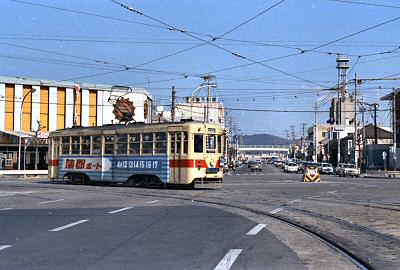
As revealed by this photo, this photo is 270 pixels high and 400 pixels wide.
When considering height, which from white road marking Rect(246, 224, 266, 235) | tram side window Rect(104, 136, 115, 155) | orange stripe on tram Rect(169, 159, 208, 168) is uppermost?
tram side window Rect(104, 136, 115, 155)

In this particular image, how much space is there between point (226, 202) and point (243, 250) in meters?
10.4

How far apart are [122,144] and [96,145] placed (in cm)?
209

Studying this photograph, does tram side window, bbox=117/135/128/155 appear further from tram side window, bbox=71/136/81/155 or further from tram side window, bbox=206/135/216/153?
tram side window, bbox=206/135/216/153

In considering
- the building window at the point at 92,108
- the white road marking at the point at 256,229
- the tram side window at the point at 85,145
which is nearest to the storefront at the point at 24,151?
the building window at the point at 92,108

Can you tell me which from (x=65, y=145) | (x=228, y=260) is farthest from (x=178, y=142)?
(x=228, y=260)

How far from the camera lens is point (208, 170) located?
27297mm

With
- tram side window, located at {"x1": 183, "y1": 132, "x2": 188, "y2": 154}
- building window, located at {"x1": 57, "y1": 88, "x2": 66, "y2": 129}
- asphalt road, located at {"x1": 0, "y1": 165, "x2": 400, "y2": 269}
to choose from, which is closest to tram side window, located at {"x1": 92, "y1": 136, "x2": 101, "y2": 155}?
tram side window, located at {"x1": 183, "y1": 132, "x2": 188, "y2": 154}

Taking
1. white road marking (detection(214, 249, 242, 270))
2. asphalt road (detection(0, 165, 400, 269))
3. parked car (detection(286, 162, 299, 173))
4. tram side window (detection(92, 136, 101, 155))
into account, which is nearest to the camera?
white road marking (detection(214, 249, 242, 270))

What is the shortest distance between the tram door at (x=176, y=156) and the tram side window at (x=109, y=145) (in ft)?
14.3

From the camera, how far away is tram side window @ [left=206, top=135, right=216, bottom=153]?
27547 millimetres

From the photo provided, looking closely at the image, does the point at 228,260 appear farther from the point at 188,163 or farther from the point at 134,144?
the point at 134,144

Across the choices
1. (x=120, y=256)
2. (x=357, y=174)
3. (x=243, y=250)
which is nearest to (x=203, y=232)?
(x=243, y=250)

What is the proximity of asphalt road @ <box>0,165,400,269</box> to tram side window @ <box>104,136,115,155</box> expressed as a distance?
10473mm

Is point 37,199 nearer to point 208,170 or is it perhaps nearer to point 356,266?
point 208,170
